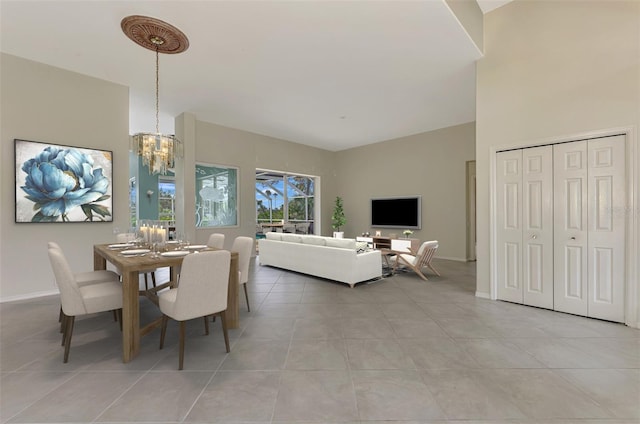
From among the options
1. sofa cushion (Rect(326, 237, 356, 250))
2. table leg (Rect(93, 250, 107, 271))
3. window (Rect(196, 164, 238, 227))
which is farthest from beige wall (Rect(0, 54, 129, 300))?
sofa cushion (Rect(326, 237, 356, 250))

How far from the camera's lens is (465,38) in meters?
3.53

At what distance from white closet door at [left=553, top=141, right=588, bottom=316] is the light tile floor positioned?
0.90 feet

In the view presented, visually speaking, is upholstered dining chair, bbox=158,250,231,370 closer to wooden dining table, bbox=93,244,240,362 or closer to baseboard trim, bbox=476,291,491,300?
wooden dining table, bbox=93,244,240,362

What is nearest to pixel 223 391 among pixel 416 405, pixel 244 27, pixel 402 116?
pixel 416 405

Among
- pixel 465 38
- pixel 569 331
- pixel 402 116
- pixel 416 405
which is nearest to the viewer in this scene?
pixel 416 405

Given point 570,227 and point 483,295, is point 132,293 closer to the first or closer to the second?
point 483,295

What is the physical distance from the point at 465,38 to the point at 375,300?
145 inches

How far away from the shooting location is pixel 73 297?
2.31 m

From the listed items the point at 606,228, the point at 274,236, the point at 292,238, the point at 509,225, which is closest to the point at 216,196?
the point at 274,236

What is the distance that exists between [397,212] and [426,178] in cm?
131

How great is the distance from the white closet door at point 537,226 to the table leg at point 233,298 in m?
3.70

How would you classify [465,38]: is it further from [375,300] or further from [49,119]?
[49,119]

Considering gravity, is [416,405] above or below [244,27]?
below

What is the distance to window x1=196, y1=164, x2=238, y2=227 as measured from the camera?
6.82m
